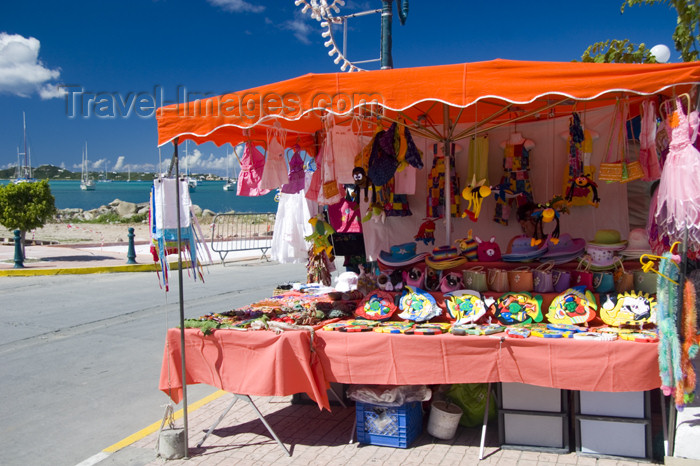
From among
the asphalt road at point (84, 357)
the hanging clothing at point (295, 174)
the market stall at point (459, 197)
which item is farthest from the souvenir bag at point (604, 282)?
the asphalt road at point (84, 357)

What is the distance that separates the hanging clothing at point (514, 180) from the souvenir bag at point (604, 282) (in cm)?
148

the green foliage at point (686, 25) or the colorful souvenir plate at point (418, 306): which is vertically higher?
the green foliage at point (686, 25)

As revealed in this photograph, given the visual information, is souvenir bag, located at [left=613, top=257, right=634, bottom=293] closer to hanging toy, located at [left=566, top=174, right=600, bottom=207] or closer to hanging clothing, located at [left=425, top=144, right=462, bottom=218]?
hanging toy, located at [left=566, top=174, right=600, bottom=207]

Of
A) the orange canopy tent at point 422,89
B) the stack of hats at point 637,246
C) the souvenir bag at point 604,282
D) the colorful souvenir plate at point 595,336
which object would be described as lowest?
the colorful souvenir plate at point 595,336

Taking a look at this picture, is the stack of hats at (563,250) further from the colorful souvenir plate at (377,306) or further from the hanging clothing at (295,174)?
the hanging clothing at (295,174)

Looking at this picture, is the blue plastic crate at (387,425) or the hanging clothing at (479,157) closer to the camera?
the blue plastic crate at (387,425)

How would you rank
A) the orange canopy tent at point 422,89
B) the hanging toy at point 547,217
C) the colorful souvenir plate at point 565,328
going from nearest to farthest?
the orange canopy tent at point 422,89, the colorful souvenir plate at point 565,328, the hanging toy at point 547,217

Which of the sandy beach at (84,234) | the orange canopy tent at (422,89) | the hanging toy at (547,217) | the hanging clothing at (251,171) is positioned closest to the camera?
the orange canopy tent at (422,89)

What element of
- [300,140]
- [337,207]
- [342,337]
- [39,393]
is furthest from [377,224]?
[39,393]

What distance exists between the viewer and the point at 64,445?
15.4 feet

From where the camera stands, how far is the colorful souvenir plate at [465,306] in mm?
4641

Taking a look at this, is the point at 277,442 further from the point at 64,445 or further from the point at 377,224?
the point at 377,224

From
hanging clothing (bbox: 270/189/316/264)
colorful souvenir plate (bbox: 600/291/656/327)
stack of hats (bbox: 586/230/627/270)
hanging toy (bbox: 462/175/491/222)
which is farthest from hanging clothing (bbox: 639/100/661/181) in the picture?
hanging clothing (bbox: 270/189/316/264)

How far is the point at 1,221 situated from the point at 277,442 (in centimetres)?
1402
